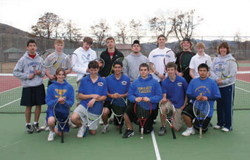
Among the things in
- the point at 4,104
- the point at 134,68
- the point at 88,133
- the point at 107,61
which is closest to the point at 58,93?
the point at 88,133

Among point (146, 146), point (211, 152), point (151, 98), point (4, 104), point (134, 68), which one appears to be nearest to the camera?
point (211, 152)

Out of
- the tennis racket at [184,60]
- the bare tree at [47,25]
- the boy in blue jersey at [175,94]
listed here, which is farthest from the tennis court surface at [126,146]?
the bare tree at [47,25]

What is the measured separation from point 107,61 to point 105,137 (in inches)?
63.2

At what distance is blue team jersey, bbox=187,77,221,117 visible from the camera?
428cm

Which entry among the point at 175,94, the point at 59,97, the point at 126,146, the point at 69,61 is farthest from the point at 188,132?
the point at 69,61

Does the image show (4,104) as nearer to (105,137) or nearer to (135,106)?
(105,137)

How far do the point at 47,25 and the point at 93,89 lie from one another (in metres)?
36.7

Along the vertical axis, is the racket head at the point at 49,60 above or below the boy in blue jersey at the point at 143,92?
above

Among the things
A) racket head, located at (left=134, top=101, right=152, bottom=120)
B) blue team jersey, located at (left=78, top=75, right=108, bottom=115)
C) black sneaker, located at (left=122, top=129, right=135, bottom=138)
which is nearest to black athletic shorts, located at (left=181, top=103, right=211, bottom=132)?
racket head, located at (left=134, top=101, right=152, bottom=120)

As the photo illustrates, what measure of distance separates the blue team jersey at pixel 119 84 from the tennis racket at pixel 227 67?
5.94 feet

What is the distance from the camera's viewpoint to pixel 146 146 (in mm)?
3854

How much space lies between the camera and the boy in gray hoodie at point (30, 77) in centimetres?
452

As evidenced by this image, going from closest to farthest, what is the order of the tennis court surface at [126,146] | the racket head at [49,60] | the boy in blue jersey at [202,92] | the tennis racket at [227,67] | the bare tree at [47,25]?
the tennis court surface at [126,146] < the boy in blue jersey at [202,92] < the tennis racket at [227,67] < the racket head at [49,60] < the bare tree at [47,25]

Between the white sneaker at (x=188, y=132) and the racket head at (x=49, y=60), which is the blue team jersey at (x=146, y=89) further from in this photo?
the racket head at (x=49, y=60)
